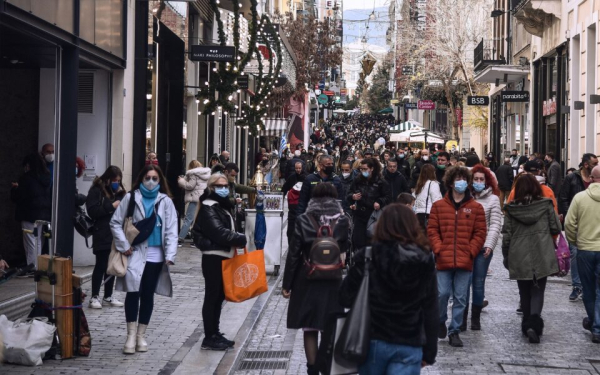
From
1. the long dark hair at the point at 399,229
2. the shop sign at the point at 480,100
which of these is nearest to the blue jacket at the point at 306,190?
the long dark hair at the point at 399,229

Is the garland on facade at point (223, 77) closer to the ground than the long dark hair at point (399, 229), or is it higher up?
higher up

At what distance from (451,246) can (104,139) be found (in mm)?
7730

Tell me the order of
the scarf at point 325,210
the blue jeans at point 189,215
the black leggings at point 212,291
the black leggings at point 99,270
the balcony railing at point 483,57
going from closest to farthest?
the scarf at point 325,210 < the black leggings at point 212,291 < the black leggings at point 99,270 < the blue jeans at point 189,215 < the balcony railing at point 483,57

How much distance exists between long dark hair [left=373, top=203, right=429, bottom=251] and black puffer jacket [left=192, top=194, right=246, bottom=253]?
3.72 meters

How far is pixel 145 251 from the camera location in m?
9.12

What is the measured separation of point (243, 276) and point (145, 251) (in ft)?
3.25

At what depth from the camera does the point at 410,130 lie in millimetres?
53719

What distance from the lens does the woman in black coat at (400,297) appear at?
547 cm

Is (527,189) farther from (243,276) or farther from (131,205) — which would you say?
(131,205)

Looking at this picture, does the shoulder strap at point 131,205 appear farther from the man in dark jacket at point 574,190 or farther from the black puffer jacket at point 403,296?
the man in dark jacket at point 574,190

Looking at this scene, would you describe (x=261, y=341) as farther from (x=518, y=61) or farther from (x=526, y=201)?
(x=518, y=61)

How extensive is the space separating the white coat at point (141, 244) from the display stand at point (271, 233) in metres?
5.74

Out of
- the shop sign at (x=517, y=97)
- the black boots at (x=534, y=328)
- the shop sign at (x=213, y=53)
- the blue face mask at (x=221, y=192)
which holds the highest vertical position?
the shop sign at (x=517, y=97)

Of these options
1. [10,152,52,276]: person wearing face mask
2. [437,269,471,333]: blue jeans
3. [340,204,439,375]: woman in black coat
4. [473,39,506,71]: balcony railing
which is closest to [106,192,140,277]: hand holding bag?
[437,269,471,333]: blue jeans
